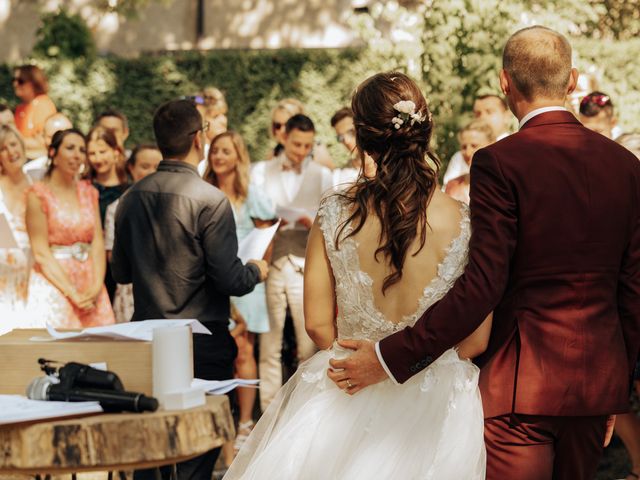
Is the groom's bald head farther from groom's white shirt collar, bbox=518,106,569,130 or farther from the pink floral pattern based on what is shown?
the pink floral pattern

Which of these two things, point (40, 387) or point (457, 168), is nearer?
point (40, 387)

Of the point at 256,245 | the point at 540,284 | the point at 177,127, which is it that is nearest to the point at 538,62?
the point at 540,284

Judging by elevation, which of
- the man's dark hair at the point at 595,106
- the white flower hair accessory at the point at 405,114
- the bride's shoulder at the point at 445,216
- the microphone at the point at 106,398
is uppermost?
the man's dark hair at the point at 595,106

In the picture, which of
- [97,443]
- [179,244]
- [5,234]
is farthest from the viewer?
[5,234]

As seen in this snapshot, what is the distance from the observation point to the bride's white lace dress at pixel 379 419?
3561mm

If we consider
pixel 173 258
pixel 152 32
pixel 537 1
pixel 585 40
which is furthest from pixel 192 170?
pixel 152 32

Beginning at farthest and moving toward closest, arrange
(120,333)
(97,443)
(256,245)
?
(256,245) → (120,333) → (97,443)

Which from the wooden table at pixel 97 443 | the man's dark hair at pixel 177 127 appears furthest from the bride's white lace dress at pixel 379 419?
the man's dark hair at pixel 177 127

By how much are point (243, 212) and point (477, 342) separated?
411 cm

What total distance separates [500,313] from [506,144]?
0.55 meters

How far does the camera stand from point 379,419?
364 cm

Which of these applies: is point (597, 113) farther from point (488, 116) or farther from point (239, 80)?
point (239, 80)

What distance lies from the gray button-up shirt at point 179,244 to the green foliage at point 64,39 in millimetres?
10756

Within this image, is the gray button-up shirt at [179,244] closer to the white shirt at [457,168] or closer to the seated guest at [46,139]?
the white shirt at [457,168]
